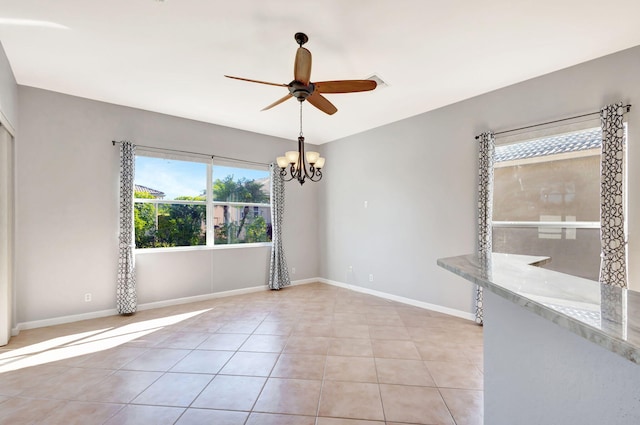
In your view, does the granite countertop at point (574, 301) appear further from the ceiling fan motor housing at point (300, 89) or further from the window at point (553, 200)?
the window at point (553, 200)

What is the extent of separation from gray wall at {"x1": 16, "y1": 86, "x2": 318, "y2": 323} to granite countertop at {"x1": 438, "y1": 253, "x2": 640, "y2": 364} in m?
4.33

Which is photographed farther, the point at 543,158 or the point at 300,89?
the point at 543,158

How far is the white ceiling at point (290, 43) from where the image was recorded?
2172 millimetres

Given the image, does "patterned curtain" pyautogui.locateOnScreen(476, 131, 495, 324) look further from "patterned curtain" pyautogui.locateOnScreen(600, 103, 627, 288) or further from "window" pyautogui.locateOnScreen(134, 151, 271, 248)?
"window" pyautogui.locateOnScreen(134, 151, 271, 248)

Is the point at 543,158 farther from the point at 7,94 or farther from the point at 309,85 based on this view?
the point at 7,94

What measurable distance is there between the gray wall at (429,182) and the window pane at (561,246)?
30cm

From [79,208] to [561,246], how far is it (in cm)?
595

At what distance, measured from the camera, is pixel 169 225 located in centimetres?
446

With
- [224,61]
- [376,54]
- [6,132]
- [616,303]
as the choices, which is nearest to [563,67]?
[376,54]

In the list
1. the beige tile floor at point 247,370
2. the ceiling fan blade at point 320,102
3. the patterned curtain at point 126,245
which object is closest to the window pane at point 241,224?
the patterned curtain at point 126,245

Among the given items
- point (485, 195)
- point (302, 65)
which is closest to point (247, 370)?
point (302, 65)

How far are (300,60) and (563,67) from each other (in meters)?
2.95

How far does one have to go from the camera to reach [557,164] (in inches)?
125

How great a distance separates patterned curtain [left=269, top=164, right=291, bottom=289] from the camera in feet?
17.5
